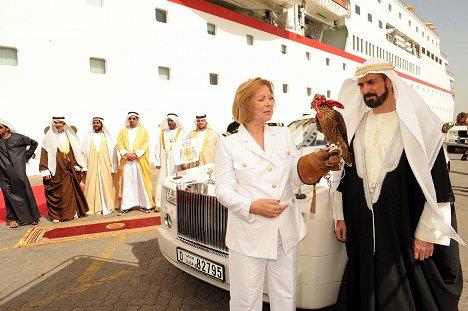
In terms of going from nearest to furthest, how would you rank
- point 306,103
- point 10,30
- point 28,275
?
point 28,275, point 10,30, point 306,103

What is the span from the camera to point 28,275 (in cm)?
365

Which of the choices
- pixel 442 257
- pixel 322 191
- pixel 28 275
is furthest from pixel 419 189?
pixel 28 275

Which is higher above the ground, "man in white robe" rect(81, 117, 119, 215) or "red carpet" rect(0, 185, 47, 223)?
"man in white robe" rect(81, 117, 119, 215)

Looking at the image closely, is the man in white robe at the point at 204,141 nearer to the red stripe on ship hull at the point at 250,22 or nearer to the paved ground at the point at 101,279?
the paved ground at the point at 101,279

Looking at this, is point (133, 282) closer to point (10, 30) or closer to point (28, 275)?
point (28, 275)

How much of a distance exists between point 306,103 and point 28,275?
19.6 meters

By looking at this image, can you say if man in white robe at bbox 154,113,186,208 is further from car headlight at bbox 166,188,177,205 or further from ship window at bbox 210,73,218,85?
ship window at bbox 210,73,218,85

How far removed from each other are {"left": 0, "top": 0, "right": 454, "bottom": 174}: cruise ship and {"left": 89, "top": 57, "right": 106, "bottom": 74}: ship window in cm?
4

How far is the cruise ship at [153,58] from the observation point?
966 cm

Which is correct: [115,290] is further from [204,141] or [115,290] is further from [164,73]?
[164,73]

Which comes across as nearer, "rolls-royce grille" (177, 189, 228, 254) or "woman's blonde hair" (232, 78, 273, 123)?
"woman's blonde hair" (232, 78, 273, 123)

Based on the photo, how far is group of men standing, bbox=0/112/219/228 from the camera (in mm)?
5637

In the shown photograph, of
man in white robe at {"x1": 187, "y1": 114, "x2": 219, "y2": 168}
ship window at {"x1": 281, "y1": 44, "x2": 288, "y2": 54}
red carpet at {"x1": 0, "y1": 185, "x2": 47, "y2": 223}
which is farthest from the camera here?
ship window at {"x1": 281, "y1": 44, "x2": 288, "y2": 54}

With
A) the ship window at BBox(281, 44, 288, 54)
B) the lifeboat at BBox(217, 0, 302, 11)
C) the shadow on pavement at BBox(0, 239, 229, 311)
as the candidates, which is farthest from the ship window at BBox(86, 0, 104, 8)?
the ship window at BBox(281, 44, 288, 54)
